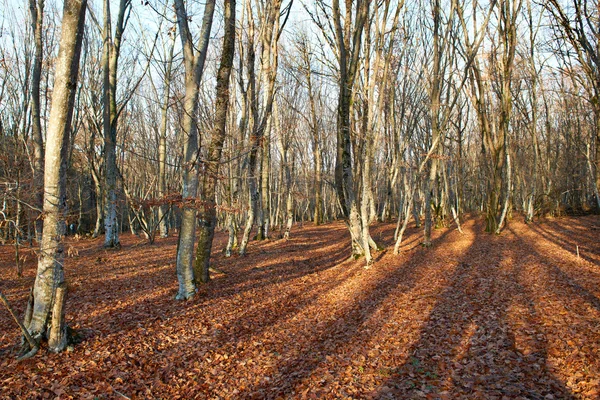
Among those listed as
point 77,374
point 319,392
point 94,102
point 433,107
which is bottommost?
point 319,392

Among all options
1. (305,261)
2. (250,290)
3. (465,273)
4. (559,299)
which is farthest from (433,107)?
(250,290)

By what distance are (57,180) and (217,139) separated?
3678 millimetres

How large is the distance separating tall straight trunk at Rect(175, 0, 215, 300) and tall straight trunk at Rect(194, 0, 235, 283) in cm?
52

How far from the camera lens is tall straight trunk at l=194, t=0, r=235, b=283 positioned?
7.68 meters

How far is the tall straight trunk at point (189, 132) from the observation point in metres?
6.91

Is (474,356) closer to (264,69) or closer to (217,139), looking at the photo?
(217,139)

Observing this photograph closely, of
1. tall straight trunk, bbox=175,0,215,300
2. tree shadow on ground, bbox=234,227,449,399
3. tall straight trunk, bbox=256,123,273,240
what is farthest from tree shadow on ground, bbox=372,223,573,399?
tall straight trunk, bbox=256,123,273,240

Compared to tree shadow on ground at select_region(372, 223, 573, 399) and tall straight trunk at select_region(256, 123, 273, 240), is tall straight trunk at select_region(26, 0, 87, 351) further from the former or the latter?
tall straight trunk at select_region(256, 123, 273, 240)

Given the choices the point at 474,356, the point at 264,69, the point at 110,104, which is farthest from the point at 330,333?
the point at 110,104

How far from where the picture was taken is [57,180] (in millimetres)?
4352

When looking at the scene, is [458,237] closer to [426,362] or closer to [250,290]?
[250,290]

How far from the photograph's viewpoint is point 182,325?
234 inches

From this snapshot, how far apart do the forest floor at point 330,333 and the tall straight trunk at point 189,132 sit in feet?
2.13

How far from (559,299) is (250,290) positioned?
19.5 ft
